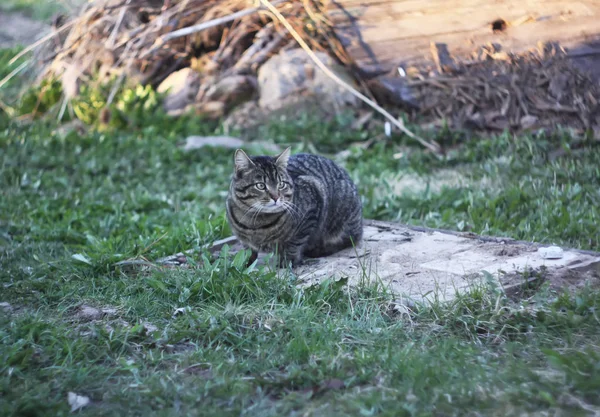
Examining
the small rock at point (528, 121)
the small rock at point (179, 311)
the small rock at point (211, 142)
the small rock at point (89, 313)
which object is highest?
the small rock at point (89, 313)

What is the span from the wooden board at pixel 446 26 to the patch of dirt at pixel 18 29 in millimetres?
6970

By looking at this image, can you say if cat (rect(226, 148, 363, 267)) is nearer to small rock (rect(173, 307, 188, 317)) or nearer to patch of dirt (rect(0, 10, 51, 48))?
small rock (rect(173, 307, 188, 317))

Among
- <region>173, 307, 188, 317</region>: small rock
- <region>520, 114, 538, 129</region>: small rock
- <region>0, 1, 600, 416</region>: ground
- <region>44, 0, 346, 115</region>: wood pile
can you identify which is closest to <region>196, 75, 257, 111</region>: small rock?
<region>44, 0, 346, 115</region>: wood pile

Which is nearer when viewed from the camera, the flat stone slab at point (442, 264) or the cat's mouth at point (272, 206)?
the flat stone slab at point (442, 264)

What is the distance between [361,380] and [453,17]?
19.1ft

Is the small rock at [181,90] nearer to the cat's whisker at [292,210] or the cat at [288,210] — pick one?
the cat at [288,210]

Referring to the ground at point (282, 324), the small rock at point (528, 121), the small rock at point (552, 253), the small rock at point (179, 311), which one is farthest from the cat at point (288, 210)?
the small rock at point (528, 121)

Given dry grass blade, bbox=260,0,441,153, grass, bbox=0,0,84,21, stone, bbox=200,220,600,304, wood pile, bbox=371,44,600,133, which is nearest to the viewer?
stone, bbox=200,220,600,304

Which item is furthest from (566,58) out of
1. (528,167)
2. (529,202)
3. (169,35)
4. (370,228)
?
(169,35)

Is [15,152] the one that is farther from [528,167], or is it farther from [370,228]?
[528,167]

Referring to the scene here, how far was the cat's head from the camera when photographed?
195 inches

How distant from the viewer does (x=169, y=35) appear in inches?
374

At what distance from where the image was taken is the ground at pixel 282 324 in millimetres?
3105

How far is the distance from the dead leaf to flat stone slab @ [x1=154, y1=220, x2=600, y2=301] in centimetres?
166
